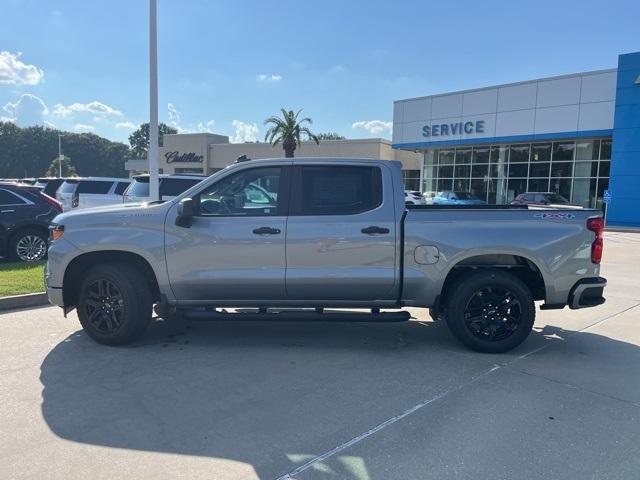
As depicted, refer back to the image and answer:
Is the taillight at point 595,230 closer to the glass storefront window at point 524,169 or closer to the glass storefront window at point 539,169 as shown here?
the glass storefront window at point 524,169

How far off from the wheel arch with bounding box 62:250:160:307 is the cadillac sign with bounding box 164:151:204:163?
2142 inches

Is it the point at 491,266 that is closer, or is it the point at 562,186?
the point at 491,266

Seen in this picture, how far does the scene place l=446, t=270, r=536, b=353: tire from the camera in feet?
17.3

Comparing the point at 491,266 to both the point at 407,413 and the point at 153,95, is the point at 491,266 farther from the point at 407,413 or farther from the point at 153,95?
the point at 153,95

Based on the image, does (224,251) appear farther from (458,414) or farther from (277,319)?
(458,414)

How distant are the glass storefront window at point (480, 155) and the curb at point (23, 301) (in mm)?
32293

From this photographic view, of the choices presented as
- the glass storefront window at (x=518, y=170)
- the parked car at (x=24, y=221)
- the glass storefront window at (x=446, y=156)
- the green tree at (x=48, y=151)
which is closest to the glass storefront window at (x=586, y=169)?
the glass storefront window at (x=518, y=170)

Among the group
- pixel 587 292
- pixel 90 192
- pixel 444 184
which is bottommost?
pixel 587 292

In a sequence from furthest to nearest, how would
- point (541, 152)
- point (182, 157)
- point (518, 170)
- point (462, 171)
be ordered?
point (182, 157) → point (462, 171) → point (518, 170) → point (541, 152)

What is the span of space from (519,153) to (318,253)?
31728mm

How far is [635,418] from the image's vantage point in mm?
3939

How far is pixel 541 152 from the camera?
107ft

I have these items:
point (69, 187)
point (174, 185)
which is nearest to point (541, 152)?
point (174, 185)

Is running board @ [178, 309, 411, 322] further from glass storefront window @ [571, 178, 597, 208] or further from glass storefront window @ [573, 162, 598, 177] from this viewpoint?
glass storefront window @ [573, 162, 598, 177]
